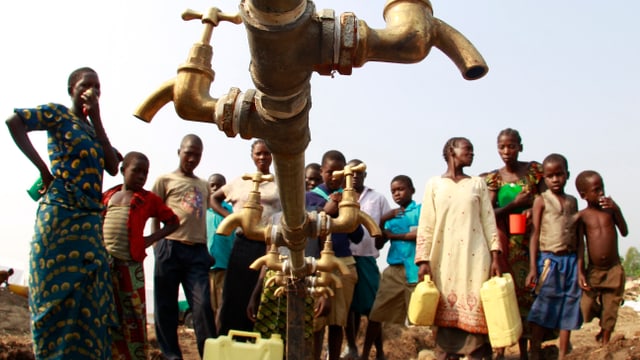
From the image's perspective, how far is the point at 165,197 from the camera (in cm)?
469

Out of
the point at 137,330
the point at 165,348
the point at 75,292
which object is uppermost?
the point at 75,292

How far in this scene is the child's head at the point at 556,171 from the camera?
4828mm

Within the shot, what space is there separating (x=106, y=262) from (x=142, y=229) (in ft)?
2.78

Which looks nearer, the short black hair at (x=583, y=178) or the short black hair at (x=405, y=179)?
the short black hair at (x=583, y=178)

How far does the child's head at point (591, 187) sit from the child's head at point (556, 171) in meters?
0.15

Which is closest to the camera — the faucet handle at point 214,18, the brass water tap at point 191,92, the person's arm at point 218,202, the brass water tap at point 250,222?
the brass water tap at point 191,92

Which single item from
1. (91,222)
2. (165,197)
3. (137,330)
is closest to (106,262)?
(91,222)

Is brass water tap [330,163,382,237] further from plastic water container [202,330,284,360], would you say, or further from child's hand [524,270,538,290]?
child's hand [524,270,538,290]

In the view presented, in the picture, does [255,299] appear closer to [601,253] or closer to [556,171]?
[556,171]

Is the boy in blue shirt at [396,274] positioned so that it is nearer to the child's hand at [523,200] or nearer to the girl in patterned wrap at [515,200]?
the girl in patterned wrap at [515,200]

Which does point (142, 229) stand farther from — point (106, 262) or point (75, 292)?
point (75, 292)

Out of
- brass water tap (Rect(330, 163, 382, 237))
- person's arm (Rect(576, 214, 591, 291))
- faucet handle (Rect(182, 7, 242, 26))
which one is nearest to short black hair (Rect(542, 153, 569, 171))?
person's arm (Rect(576, 214, 591, 291))

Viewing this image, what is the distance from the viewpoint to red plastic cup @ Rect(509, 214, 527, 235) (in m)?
4.83

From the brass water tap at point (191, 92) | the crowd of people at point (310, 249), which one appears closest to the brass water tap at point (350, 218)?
the crowd of people at point (310, 249)
